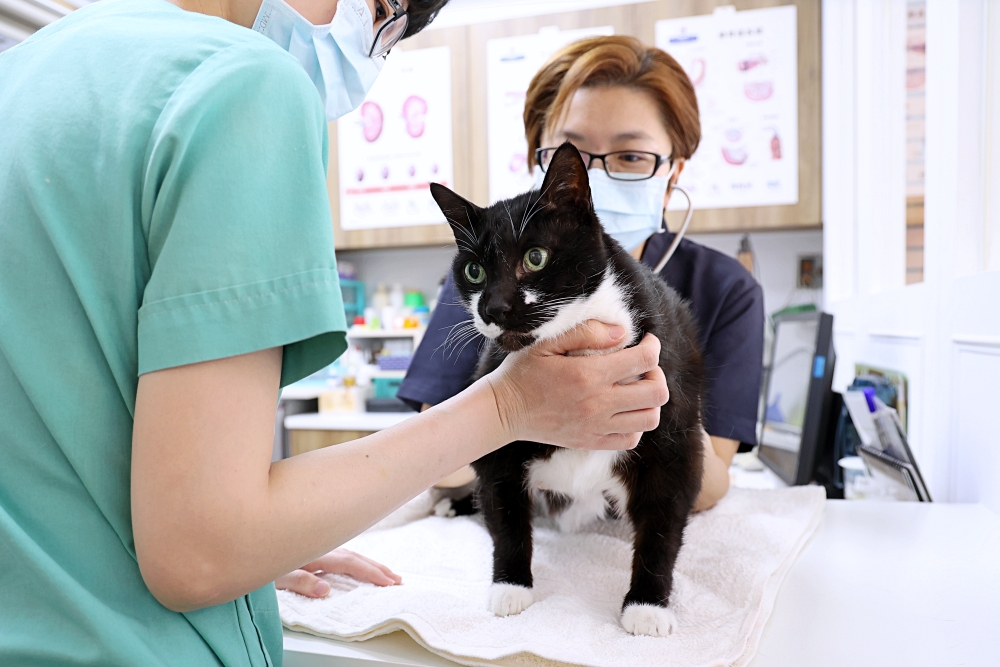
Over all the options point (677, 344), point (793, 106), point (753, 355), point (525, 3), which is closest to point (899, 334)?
point (753, 355)

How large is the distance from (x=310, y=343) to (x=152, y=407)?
0.39 feet

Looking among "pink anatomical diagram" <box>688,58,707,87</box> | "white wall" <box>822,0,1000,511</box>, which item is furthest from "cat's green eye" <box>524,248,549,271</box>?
"pink anatomical diagram" <box>688,58,707,87</box>

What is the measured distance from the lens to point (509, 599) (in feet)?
2.58

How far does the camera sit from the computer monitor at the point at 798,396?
1.69m

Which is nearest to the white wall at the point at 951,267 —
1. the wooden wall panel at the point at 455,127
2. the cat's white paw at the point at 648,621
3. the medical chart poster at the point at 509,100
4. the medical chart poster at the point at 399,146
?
the cat's white paw at the point at 648,621

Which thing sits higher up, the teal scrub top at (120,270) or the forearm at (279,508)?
the teal scrub top at (120,270)

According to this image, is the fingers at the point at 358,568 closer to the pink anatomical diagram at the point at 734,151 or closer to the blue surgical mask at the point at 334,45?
the blue surgical mask at the point at 334,45

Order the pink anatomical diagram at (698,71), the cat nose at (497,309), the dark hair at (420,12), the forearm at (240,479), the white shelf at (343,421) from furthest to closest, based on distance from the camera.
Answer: the white shelf at (343,421) → the pink anatomical diagram at (698,71) → the dark hair at (420,12) → the cat nose at (497,309) → the forearm at (240,479)

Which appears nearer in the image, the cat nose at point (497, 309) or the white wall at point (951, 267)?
the cat nose at point (497, 309)

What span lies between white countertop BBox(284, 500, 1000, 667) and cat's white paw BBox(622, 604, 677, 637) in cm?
10

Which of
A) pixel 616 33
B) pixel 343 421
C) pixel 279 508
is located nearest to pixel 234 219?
pixel 279 508

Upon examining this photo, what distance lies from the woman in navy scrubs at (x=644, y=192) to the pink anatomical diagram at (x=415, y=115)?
73.7 inches

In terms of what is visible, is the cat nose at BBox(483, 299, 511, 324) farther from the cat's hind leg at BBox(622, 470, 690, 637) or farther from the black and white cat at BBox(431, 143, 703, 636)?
the cat's hind leg at BBox(622, 470, 690, 637)

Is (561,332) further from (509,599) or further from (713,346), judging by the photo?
(713,346)
